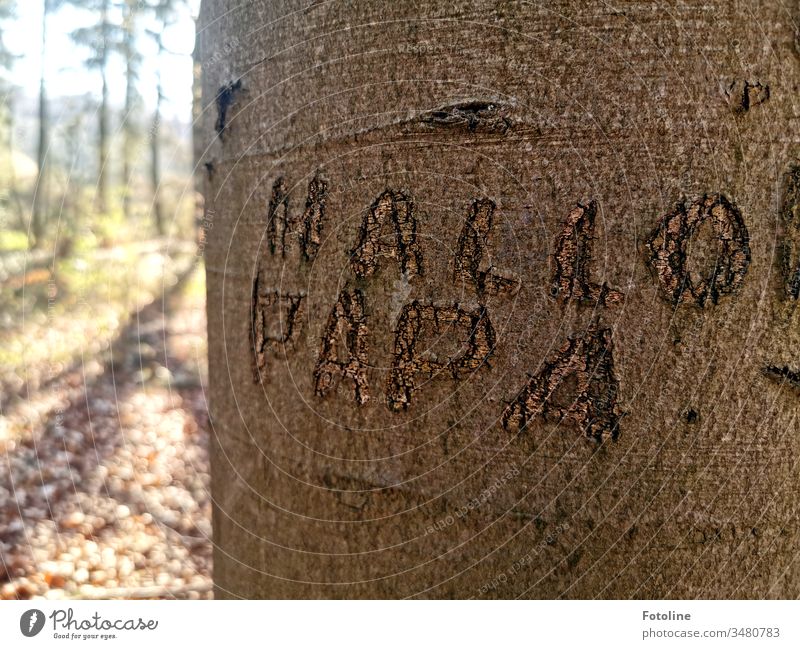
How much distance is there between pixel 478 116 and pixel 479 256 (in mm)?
166

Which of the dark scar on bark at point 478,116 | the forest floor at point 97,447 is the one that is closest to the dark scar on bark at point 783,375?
the dark scar on bark at point 478,116

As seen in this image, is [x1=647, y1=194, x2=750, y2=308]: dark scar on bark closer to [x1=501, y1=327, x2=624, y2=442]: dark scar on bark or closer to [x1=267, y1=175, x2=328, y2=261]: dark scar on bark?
[x1=501, y1=327, x2=624, y2=442]: dark scar on bark

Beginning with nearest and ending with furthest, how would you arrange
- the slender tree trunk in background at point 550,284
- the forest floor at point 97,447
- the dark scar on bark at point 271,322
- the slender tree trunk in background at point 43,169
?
the slender tree trunk in background at point 550,284, the dark scar on bark at point 271,322, the forest floor at point 97,447, the slender tree trunk in background at point 43,169

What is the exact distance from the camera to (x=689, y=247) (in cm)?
77

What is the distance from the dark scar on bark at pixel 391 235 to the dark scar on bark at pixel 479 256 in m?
0.06

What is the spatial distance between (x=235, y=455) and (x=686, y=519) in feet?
2.21


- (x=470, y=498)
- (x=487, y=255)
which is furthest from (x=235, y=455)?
(x=487, y=255)

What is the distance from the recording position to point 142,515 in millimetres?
3258

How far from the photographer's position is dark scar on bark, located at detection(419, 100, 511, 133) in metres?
0.76

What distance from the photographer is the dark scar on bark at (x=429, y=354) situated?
31.2 inches

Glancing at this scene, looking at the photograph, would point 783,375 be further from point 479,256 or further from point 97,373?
point 97,373

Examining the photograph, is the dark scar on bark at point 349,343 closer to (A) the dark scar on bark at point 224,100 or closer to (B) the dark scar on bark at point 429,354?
(B) the dark scar on bark at point 429,354
